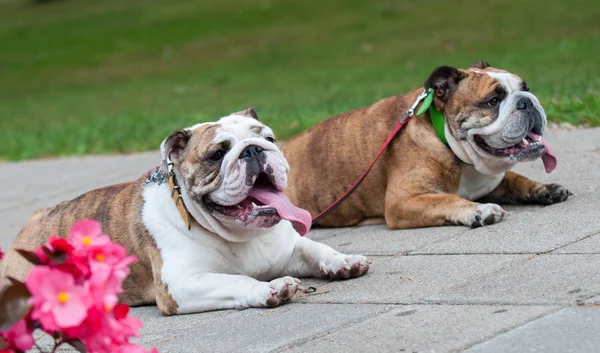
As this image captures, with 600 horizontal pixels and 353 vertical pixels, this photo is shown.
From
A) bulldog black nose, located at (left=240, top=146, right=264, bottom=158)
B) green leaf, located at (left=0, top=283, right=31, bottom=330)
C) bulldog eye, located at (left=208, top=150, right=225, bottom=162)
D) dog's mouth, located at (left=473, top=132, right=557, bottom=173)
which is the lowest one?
dog's mouth, located at (left=473, top=132, right=557, bottom=173)

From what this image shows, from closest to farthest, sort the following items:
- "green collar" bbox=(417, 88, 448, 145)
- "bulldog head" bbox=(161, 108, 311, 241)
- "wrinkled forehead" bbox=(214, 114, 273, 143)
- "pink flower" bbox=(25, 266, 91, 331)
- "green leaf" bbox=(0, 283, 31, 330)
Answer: "pink flower" bbox=(25, 266, 91, 331) < "green leaf" bbox=(0, 283, 31, 330) < "bulldog head" bbox=(161, 108, 311, 241) < "wrinkled forehead" bbox=(214, 114, 273, 143) < "green collar" bbox=(417, 88, 448, 145)

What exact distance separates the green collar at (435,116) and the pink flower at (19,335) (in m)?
3.74

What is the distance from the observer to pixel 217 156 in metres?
4.88

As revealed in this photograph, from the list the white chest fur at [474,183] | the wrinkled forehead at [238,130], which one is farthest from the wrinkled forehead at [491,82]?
the wrinkled forehead at [238,130]

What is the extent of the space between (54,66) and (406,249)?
22935mm

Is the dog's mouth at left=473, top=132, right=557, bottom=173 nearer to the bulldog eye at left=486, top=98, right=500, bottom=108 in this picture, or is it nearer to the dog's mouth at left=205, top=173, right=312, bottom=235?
the bulldog eye at left=486, top=98, right=500, bottom=108

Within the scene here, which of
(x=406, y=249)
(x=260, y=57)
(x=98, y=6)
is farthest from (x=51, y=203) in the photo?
(x=98, y=6)

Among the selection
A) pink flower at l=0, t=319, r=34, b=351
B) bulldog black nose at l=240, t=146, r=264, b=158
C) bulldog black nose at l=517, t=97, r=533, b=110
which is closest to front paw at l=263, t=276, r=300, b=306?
bulldog black nose at l=240, t=146, r=264, b=158

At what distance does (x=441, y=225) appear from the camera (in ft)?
19.4

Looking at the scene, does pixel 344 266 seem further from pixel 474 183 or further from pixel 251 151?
pixel 474 183

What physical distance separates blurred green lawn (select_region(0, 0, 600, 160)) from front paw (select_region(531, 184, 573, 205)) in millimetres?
2132

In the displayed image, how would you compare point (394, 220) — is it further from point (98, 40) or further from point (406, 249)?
point (98, 40)

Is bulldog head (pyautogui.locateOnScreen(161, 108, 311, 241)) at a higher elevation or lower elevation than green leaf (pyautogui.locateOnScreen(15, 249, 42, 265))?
lower

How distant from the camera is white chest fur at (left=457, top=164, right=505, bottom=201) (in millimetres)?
6230
